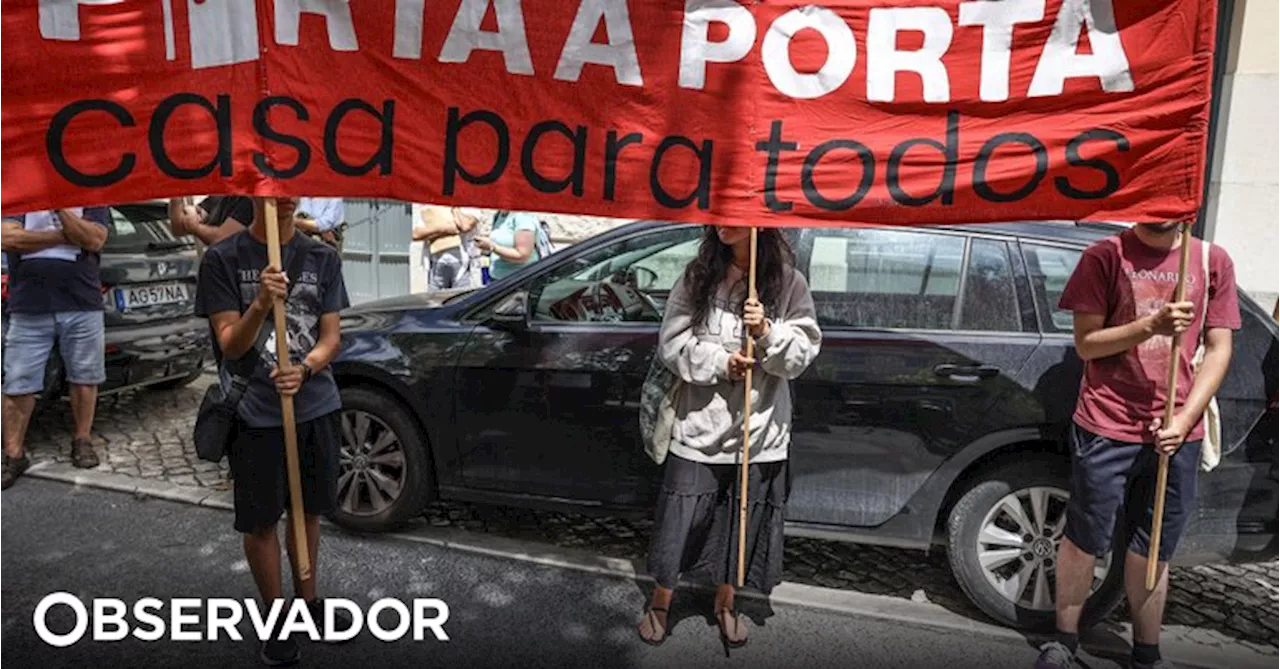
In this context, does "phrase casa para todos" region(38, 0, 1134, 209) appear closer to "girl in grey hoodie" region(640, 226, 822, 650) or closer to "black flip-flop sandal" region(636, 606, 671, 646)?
"girl in grey hoodie" region(640, 226, 822, 650)

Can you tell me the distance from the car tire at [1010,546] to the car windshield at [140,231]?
17.1 feet

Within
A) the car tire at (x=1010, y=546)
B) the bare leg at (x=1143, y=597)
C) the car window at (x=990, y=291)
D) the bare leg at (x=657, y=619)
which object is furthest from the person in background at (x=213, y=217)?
the bare leg at (x=1143, y=597)

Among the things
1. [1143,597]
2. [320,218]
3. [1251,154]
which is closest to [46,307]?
[320,218]

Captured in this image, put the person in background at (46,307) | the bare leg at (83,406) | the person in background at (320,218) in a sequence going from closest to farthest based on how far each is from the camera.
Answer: the person in background at (46,307), the bare leg at (83,406), the person in background at (320,218)

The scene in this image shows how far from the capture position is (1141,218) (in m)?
2.96

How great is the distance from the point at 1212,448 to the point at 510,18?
2883 mm

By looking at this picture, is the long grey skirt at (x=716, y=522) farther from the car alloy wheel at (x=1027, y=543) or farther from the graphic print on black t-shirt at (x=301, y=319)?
the graphic print on black t-shirt at (x=301, y=319)

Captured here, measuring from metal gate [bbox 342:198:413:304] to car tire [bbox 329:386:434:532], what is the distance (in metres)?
5.49

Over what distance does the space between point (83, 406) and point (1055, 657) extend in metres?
5.30

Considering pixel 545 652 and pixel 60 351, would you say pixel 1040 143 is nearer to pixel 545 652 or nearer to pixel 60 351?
pixel 545 652

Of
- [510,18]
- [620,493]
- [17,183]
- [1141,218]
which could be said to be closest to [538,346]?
[620,493]

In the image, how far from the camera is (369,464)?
15.1ft

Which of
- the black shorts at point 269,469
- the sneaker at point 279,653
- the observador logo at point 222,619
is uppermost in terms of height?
the black shorts at point 269,469

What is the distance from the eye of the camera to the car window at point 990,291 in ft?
12.7
